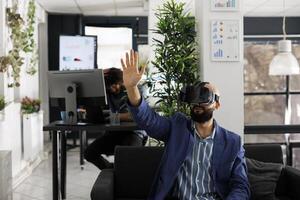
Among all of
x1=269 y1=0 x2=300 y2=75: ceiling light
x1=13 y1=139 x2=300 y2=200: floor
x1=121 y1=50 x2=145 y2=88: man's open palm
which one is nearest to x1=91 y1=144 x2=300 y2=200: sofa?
x1=121 y1=50 x2=145 y2=88: man's open palm

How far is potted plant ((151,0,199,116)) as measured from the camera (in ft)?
11.8

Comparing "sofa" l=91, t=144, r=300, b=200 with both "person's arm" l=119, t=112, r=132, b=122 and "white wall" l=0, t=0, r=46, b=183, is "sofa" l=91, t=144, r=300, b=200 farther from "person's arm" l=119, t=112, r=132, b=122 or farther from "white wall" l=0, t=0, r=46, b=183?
"white wall" l=0, t=0, r=46, b=183

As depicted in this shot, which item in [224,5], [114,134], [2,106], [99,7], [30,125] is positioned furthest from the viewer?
[99,7]

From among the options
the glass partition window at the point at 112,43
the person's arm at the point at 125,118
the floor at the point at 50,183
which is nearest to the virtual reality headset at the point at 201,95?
the person's arm at the point at 125,118

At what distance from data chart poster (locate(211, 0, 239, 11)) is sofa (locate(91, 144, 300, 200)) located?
1.32 metres

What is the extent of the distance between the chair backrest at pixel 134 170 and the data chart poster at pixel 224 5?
1.46 meters

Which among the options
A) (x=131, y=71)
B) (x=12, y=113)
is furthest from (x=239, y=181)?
(x=12, y=113)

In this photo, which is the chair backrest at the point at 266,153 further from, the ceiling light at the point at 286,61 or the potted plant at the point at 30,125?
the potted plant at the point at 30,125

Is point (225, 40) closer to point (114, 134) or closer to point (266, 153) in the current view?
point (266, 153)

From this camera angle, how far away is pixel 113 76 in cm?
399

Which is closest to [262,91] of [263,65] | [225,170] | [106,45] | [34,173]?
[263,65]

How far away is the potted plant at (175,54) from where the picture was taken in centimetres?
359

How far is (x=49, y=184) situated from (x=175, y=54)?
2620 mm

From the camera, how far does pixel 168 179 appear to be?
256 centimetres
